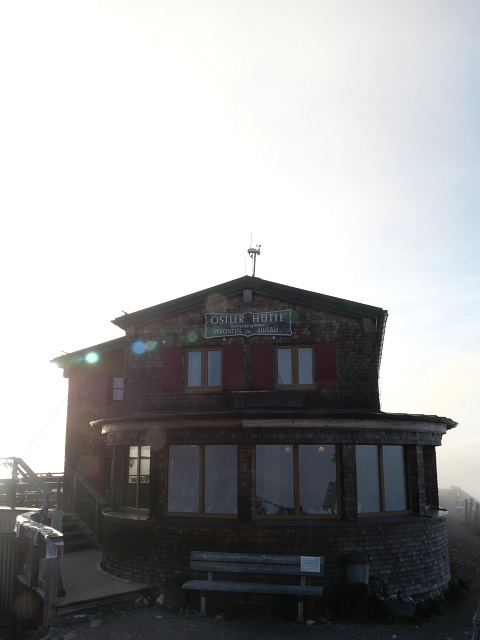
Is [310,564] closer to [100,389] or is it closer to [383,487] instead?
[383,487]

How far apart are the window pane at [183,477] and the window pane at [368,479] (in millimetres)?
3928

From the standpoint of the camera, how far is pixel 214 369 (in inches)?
706

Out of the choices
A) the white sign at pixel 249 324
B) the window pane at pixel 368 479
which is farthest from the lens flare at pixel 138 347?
the window pane at pixel 368 479

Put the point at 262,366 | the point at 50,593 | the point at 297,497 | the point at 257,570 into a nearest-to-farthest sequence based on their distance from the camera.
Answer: the point at 50,593 < the point at 257,570 < the point at 297,497 < the point at 262,366

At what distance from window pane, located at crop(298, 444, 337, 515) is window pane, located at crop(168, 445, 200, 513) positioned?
2.59 m

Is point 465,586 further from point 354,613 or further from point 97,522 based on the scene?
point 97,522

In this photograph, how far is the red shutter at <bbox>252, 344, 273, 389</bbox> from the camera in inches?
682

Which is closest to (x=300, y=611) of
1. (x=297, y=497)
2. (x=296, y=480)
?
(x=297, y=497)

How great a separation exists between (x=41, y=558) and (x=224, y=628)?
17.9 ft

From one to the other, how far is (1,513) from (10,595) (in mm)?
2450

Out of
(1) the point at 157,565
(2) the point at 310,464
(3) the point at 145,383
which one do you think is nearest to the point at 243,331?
(3) the point at 145,383

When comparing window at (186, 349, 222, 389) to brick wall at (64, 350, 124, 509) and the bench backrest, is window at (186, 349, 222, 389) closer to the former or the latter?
brick wall at (64, 350, 124, 509)

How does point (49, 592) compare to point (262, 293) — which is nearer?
point (49, 592)

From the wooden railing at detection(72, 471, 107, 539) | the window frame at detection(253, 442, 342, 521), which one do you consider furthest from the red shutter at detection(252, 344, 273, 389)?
the wooden railing at detection(72, 471, 107, 539)
